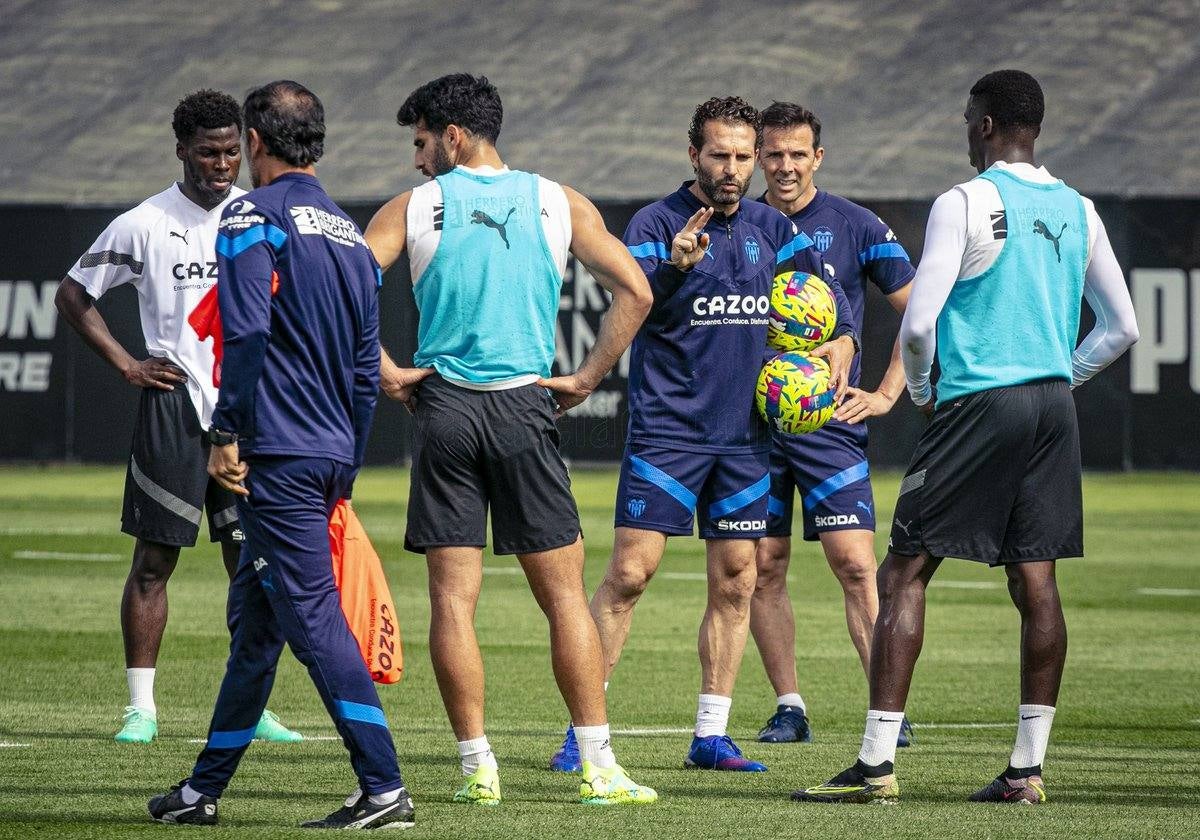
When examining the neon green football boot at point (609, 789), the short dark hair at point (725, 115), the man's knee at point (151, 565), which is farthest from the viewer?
the man's knee at point (151, 565)

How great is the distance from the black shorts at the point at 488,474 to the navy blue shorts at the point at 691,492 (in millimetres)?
1051

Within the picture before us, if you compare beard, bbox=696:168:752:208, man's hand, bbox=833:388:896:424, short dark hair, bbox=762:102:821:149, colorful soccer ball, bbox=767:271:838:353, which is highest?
short dark hair, bbox=762:102:821:149

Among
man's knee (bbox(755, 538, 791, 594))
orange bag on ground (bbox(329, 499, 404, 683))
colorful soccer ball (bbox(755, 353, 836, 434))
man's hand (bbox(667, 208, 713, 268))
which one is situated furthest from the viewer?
man's knee (bbox(755, 538, 791, 594))

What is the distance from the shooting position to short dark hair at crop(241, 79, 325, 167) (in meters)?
6.06

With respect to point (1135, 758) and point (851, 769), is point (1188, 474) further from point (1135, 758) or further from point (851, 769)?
point (851, 769)

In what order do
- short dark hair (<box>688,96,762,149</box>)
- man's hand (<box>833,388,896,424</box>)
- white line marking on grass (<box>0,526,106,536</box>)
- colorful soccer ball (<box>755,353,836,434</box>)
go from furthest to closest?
white line marking on grass (<box>0,526,106,536</box>) < man's hand (<box>833,388,896,424</box>) < colorful soccer ball (<box>755,353,836,434</box>) < short dark hair (<box>688,96,762,149</box>)

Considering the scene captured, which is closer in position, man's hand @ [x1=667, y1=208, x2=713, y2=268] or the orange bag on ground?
the orange bag on ground

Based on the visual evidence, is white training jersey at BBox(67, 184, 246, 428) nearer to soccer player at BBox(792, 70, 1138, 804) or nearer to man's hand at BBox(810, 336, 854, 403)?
man's hand at BBox(810, 336, 854, 403)

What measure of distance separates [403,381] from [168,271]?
6.85 ft

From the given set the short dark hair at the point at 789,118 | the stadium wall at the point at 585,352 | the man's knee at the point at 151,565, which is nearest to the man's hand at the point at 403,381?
the man's knee at the point at 151,565

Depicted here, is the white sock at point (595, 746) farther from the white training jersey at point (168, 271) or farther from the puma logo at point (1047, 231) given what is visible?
the white training jersey at point (168, 271)

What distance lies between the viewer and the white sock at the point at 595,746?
6504mm

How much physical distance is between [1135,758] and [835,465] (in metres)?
1.81

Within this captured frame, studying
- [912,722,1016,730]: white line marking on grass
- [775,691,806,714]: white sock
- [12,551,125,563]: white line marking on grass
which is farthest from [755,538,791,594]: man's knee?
[12,551,125,563]: white line marking on grass
